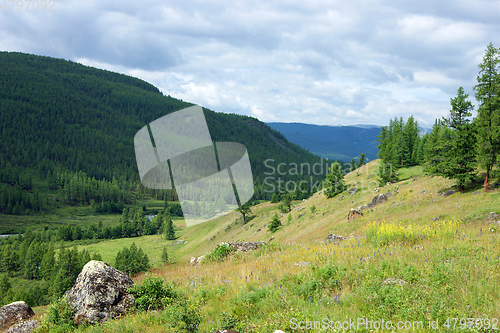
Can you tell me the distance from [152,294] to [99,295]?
126 centimetres

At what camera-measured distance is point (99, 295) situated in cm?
638

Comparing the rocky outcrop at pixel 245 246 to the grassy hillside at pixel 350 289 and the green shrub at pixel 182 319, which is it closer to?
the grassy hillside at pixel 350 289

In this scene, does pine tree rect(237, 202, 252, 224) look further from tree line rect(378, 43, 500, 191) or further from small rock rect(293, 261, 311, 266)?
small rock rect(293, 261, 311, 266)

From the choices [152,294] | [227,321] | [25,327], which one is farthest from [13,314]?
[227,321]

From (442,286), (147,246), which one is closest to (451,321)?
(442,286)

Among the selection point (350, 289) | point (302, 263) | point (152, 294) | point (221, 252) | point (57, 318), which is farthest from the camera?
point (221, 252)

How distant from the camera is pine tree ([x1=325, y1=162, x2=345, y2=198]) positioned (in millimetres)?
61625

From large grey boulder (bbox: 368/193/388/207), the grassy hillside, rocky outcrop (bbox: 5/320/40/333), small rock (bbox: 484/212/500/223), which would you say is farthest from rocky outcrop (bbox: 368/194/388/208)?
rocky outcrop (bbox: 5/320/40/333)

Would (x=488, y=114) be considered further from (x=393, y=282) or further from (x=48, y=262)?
(x=48, y=262)

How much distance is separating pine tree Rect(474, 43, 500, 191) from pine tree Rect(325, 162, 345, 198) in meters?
37.1

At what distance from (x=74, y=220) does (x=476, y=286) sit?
731 feet

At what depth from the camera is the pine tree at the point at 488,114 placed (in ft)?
77.3

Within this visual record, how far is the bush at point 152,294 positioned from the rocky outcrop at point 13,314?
13.4 ft

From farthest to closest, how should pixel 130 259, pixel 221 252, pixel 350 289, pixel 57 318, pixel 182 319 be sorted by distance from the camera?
pixel 130 259 < pixel 221 252 < pixel 57 318 < pixel 350 289 < pixel 182 319
